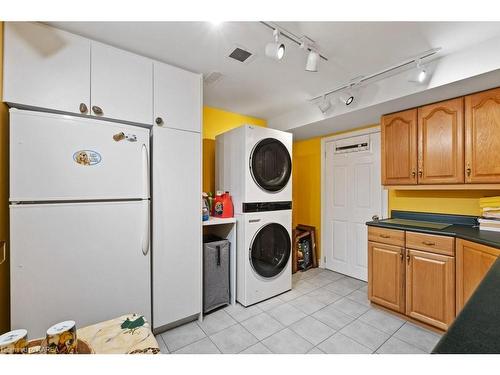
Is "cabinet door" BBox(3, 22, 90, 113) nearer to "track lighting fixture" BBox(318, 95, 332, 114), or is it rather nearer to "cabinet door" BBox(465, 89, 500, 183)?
"track lighting fixture" BBox(318, 95, 332, 114)

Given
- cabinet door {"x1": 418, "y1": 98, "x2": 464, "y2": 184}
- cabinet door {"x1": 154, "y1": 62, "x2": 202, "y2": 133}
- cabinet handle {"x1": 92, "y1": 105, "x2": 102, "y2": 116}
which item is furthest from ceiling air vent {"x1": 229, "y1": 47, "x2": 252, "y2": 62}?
cabinet door {"x1": 418, "y1": 98, "x2": 464, "y2": 184}

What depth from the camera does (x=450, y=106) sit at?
6.72 ft

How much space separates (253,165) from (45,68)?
1743mm

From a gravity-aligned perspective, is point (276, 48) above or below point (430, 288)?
above

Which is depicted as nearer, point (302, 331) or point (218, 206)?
point (302, 331)

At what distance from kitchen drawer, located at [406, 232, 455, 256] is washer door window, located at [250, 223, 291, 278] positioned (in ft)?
A: 4.01

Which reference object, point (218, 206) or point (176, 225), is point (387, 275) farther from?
point (176, 225)

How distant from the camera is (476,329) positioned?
532 mm

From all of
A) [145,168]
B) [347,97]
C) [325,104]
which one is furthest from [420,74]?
[145,168]

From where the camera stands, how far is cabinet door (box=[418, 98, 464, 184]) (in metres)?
2.01

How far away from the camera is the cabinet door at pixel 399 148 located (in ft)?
7.52

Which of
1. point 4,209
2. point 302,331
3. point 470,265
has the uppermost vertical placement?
point 4,209
